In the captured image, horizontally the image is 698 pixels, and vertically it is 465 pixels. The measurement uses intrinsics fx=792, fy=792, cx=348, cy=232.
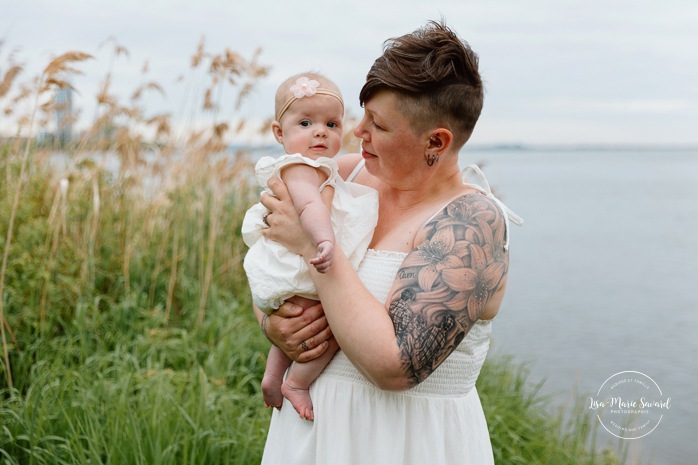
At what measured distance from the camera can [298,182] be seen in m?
2.07

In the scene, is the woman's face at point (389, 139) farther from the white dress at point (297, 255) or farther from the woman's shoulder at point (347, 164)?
the woman's shoulder at point (347, 164)

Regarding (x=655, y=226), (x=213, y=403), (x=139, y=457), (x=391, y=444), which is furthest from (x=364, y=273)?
(x=655, y=226)

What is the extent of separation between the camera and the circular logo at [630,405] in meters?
4.78

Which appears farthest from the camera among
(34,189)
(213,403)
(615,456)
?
(34,189)

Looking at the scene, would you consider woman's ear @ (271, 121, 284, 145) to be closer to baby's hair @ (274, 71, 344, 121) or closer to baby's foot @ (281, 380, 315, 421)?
baby's hair @ (274, 71, 344, 121)

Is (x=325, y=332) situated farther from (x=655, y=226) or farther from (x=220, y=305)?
(x=655, y=226)

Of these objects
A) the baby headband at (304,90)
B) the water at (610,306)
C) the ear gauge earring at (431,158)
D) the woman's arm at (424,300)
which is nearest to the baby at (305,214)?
the baby headband at (304,90)

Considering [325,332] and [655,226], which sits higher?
[325,332]

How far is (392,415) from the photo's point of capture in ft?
6.39

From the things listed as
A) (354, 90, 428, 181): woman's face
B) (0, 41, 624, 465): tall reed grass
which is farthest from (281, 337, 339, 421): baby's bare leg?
(0, 41, 624, 465): tall reed grass

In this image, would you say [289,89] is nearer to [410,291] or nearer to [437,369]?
[410,291]

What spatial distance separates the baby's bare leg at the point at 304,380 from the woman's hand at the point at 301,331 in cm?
2

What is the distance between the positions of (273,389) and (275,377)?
0.11 feet

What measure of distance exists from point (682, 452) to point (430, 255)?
4266mm
